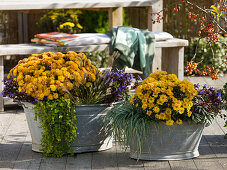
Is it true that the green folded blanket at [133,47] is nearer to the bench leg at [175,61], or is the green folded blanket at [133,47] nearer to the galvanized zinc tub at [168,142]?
the bench leg at [175,61]

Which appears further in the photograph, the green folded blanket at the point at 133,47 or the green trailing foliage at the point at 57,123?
the green folded blanket at the point at 133,47

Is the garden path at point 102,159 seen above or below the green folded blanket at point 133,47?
below

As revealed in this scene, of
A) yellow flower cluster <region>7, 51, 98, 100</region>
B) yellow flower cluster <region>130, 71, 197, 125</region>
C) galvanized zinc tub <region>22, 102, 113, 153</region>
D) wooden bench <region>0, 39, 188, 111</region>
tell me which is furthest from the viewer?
wooden bench <region>0, 39, 188, 111</region>

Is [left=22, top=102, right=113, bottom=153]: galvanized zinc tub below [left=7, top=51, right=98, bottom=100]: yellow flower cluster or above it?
below

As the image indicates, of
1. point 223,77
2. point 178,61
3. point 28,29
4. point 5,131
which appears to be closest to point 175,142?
point 5,131

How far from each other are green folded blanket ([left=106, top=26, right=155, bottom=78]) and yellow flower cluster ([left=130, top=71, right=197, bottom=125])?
2098 millimetres

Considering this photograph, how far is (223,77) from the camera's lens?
798 centimetres

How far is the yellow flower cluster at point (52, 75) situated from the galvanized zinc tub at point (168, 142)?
2.32ft

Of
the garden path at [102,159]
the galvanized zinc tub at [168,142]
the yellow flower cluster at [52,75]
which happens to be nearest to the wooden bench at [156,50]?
the garden path at [102,159]

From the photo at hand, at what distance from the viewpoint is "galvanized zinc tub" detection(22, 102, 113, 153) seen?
12.7ft

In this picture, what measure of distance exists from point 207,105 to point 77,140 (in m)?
1.15

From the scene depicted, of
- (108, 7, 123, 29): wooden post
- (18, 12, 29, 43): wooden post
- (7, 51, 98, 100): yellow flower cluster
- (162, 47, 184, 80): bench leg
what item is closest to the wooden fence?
(18, 12, 29, 43): wooden post

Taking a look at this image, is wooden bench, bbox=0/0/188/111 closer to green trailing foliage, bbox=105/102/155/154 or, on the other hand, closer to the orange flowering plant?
the orange flowering plant

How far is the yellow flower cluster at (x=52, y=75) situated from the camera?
3.74m
